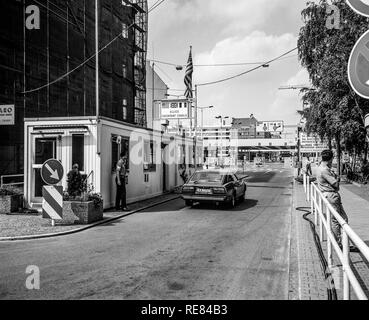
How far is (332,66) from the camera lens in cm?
1939

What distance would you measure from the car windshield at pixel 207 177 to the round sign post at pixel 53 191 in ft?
17.6

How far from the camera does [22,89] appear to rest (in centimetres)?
2386

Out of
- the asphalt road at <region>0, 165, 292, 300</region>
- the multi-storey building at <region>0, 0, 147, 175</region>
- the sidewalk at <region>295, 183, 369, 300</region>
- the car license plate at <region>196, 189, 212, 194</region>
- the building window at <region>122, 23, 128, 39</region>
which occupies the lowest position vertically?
the asphalt road at <region>0, 165, 292, 300</region>

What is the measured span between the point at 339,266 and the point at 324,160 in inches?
83.6

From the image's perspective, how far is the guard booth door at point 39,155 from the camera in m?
13.1

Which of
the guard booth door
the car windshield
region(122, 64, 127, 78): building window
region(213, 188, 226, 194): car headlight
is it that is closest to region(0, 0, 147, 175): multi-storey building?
region(122, 64, 127, 78): building window

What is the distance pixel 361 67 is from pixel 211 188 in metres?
10.6

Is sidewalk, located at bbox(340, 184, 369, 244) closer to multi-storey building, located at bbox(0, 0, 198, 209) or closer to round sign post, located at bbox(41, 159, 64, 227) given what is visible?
round sign post, located at bbox(41, 159, 64, 227)

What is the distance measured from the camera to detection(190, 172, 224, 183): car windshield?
13759mm

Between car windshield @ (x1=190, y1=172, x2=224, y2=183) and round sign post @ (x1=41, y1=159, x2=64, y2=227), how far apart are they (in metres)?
5.37

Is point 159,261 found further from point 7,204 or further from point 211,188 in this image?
point 7,204

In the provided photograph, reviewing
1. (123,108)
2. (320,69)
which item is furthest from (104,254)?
(123,108)
